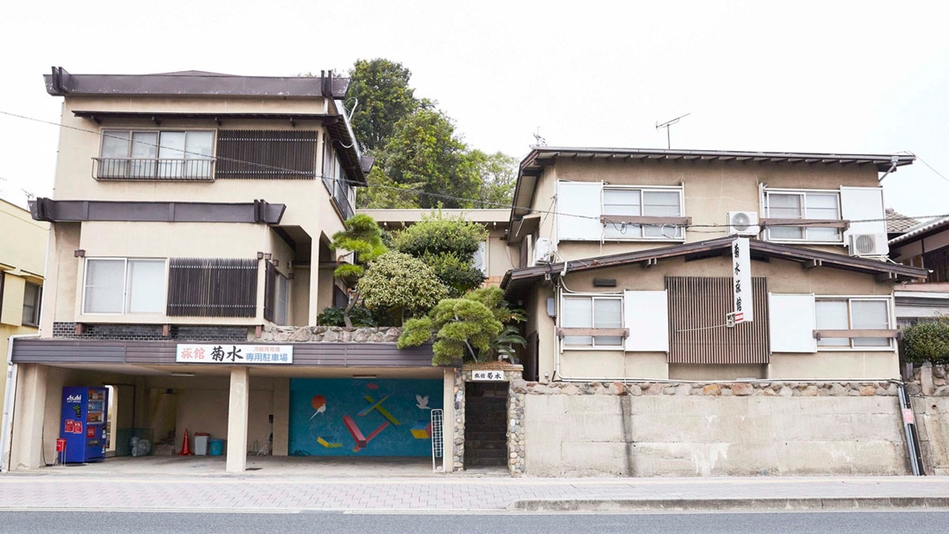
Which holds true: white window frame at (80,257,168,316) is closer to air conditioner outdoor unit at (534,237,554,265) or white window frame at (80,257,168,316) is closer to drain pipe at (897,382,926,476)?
air conditioner outdoor unit at (534,237,554,265)

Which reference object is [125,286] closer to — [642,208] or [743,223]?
[642,208]

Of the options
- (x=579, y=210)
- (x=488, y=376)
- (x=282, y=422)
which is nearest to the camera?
(x=488, y=376)

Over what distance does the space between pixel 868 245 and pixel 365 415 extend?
15069 mm

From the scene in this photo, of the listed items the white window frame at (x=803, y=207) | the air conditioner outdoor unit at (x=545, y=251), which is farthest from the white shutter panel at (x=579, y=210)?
the white window frame at (x=803, y=207)

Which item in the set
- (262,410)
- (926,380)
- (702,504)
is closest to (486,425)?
(262,410)

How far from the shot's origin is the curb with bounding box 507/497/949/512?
13500 millimetres

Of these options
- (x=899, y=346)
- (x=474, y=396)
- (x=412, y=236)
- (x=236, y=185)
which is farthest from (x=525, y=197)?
(x=899, y=346)

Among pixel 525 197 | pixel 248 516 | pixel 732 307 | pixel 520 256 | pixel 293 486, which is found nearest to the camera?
pixel 248 516

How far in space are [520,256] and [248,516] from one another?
19526mm

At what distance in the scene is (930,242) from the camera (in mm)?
25141

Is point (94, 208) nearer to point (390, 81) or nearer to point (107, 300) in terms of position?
point (107, 300)

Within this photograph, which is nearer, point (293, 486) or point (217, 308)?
point (293, 486)

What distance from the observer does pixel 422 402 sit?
24875 mm

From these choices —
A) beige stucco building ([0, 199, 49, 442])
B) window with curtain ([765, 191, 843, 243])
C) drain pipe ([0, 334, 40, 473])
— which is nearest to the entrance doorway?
window with curtain ([765, 191, 843, 243])
